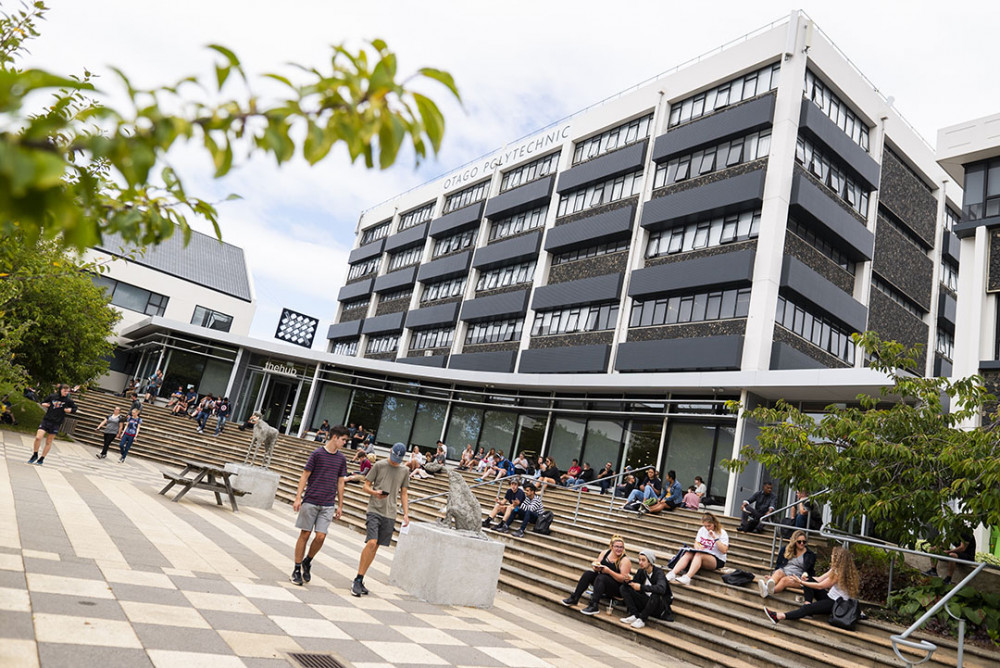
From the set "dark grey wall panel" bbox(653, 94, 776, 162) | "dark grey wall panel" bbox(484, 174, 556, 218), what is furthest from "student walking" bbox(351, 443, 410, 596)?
"dark grey wall panel" bbox(484, 174, 556, 218)

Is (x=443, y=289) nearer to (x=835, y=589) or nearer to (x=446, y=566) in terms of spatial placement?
(x=446, y=566)

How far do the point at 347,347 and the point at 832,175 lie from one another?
33306 millimetres

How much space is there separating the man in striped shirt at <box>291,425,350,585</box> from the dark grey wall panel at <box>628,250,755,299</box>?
57.1ft

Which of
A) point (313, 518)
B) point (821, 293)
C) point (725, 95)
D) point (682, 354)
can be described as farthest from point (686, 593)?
point (725, 95)

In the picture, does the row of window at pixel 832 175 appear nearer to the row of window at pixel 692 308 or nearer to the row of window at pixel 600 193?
the row of window at pixel 692 308

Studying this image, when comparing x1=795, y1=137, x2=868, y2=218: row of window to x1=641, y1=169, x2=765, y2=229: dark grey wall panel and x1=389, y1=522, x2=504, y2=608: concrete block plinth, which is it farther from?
x1=389, y1=522, x2=504, y2=608: concrete block plinth

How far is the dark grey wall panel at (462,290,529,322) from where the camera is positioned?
31.9 metres

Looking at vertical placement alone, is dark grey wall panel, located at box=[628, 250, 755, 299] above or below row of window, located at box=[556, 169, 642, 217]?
below

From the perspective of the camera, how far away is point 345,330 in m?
47.7

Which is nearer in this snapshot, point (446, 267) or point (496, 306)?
point (496, 306)

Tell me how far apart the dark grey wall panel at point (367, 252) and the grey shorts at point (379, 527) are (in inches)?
1585

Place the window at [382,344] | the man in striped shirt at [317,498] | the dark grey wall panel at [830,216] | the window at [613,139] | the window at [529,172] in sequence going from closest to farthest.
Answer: the man in striped shirt at [317,498], the dark grey wall panel at [830,216], the window at [613,139], the window at [529,172], the window at [382,344]

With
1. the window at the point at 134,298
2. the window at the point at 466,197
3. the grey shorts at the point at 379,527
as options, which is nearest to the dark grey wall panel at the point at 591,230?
the window at the point at 466,197

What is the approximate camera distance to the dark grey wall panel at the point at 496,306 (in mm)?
31906
